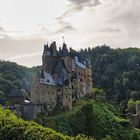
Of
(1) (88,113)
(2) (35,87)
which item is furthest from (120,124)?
(2) (35,87)

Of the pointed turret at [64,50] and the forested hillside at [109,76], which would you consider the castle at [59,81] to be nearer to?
the pointed turret at [64,50]

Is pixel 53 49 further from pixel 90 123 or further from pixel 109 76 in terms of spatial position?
pixel 109 76

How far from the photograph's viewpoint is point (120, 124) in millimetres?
105938

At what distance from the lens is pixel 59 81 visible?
102m

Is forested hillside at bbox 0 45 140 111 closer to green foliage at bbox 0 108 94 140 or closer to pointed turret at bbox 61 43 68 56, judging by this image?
pointed turret at bbox 61 43 68 56

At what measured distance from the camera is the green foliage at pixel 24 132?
55625 millimetres

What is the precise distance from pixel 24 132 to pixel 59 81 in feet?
145

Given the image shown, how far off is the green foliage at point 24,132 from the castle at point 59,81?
101ft

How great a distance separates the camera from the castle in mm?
95938

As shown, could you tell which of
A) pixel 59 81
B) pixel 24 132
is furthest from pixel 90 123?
pixel 24 132

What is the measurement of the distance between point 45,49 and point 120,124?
2138 centimetres

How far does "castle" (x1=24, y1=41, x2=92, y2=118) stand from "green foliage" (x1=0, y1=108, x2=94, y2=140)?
30814mm

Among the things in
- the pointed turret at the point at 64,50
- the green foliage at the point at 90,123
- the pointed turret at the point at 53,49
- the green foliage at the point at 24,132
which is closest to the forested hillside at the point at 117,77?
the pointed turret at the point at 64,50

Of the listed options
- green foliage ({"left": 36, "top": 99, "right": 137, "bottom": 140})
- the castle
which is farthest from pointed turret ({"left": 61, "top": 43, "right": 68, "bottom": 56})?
green foliage ({"left": 36, "top": 99, "right": 137, "bottom": 140})
